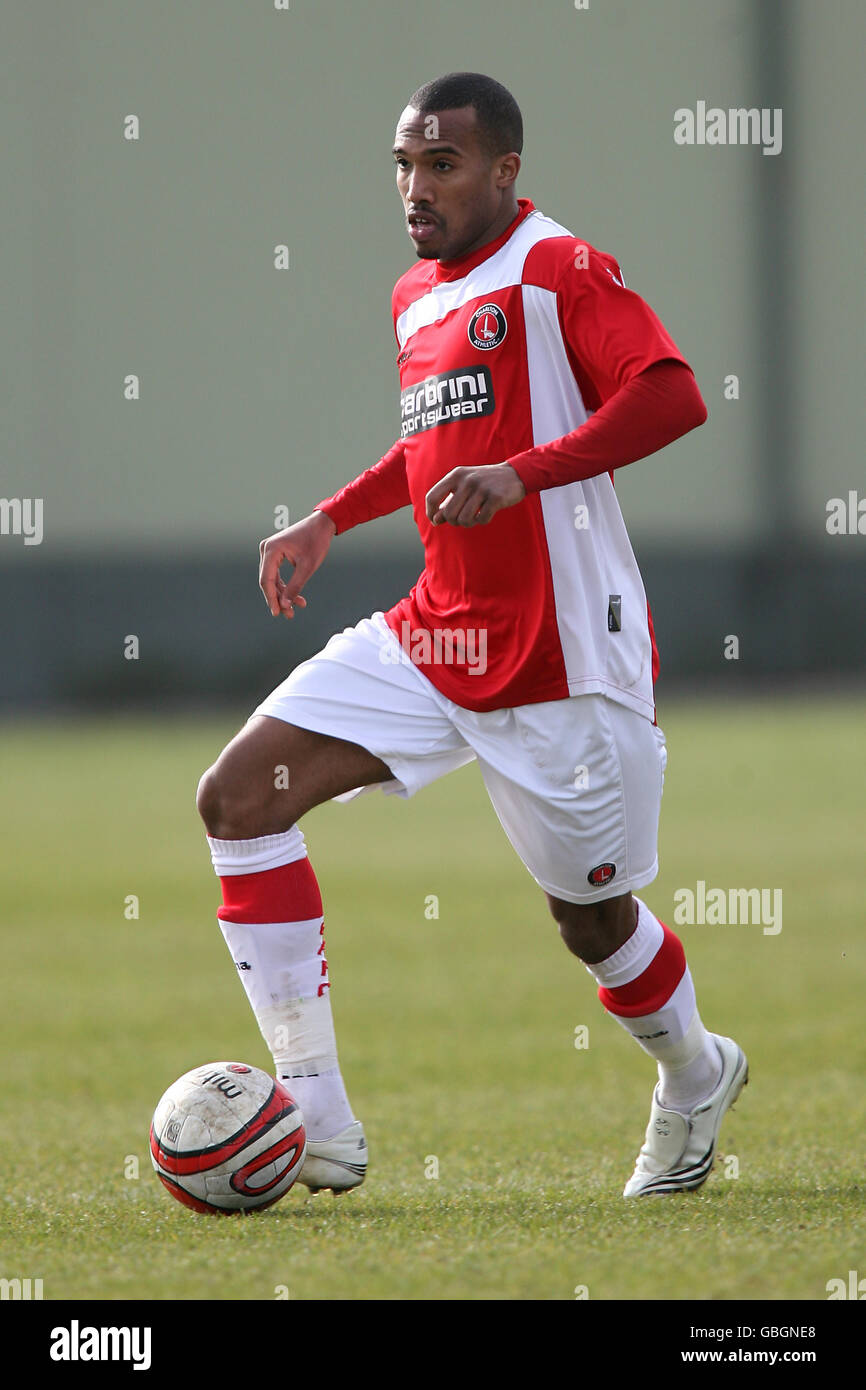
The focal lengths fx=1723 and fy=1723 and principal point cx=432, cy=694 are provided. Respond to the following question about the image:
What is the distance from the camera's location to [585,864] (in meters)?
3.47

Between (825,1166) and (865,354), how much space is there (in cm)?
2046

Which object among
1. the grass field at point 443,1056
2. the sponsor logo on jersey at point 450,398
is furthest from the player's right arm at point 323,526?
the grass field at point 443,1056

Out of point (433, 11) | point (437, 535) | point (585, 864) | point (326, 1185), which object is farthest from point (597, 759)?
point (433, 11)

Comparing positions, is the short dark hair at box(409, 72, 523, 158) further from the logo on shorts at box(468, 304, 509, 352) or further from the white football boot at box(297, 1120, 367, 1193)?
the white football boot at box(297, 1120, 367, 1193)

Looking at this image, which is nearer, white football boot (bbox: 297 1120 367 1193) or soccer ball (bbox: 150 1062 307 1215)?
soccer ball (bbox: 150 1062 307 1215)

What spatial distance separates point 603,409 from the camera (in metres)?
3.25

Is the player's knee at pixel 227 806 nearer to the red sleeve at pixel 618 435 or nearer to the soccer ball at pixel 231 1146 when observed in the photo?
the soccer ball at pixel 231 1146

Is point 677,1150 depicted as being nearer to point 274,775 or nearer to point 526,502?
point 274,775

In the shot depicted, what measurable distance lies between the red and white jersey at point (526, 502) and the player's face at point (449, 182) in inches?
2.6

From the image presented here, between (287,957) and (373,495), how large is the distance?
1.14m

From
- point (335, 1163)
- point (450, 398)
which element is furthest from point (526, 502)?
point (335, 1163)

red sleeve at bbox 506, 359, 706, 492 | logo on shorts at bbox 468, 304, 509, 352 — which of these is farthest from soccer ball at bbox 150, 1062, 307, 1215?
logo on shorts at bbox 468, 304, 509, 352

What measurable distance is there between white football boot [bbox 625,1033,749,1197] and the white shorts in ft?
1.78

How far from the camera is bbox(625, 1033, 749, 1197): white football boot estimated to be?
360 centimetres
